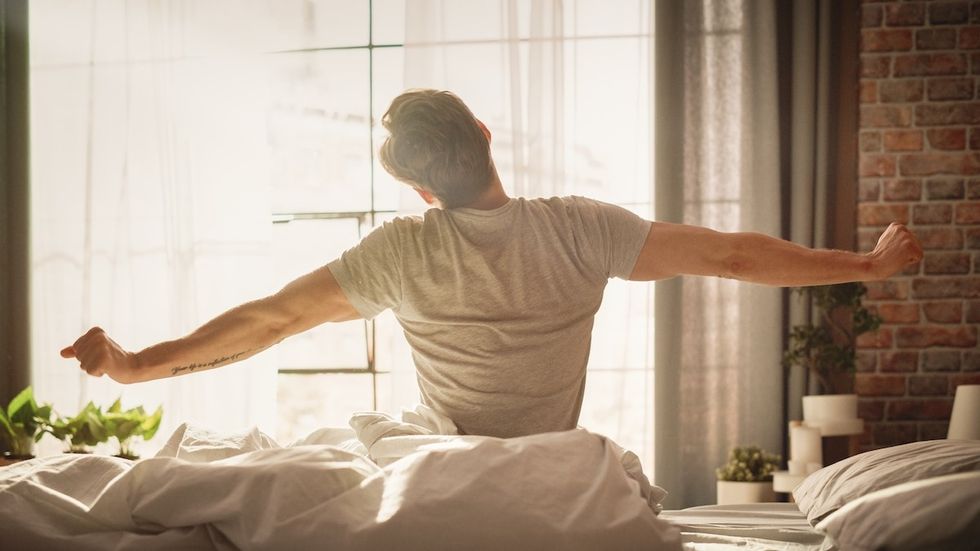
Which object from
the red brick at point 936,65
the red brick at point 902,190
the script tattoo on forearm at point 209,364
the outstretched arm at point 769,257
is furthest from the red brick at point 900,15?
the script tattoo on forearm at point 209,364

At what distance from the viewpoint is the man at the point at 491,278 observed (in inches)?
60.0

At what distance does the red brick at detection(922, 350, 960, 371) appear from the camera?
3.11m

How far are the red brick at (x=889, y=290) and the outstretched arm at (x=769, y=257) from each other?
1.70m

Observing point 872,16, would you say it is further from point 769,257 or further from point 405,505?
point 405,505

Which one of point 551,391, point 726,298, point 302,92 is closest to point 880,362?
point 726,298

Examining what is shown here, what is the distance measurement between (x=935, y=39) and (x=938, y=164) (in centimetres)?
43

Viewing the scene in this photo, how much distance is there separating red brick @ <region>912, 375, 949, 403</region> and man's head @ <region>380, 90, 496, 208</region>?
2.13 m

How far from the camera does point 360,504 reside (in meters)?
1.06

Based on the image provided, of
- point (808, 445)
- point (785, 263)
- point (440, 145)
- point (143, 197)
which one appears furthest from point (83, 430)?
point (785, 263)

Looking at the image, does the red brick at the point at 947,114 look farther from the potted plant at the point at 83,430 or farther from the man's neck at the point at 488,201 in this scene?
the potted plant at the point at 83,430

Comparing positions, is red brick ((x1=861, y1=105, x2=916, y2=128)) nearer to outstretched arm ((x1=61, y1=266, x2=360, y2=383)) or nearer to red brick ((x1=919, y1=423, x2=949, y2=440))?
red brick ((x1=919, y1=423, x2=949, y2=440))

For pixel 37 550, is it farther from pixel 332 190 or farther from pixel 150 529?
pixel 332 190

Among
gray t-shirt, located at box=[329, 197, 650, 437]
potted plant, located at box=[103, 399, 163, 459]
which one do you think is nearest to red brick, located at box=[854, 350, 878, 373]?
gray t-shirt, located at box=[329, 197, 650, 437]

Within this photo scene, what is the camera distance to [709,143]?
329cm
